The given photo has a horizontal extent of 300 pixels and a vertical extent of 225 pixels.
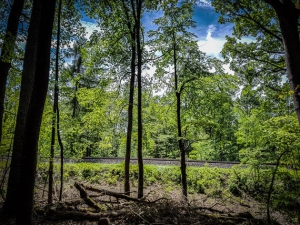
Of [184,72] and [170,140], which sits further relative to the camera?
[170,140]

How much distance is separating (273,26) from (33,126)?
8.52 m

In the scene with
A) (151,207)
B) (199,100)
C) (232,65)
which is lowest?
(151,207)

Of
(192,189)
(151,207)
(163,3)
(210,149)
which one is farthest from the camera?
(210,149)

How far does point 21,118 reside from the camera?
16.9 feet

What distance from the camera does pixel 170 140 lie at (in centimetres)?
3297

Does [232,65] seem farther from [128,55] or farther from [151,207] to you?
[151,207]

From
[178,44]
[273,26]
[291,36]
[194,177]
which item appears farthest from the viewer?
[194,177]

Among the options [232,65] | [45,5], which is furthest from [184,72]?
[45,5]

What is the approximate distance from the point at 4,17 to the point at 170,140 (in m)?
29.2

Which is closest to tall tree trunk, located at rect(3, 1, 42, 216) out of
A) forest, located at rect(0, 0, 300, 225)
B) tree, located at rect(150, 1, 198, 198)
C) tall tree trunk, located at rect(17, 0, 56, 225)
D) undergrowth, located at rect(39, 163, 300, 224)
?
forest, located at rect(0, 0, 300, 225)

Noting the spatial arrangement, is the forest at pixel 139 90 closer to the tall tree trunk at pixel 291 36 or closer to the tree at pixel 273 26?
the tree at pixel 273 26

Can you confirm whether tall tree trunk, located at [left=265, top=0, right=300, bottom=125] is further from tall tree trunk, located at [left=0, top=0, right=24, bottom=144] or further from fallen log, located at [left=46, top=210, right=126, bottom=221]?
tall tree trunk, located at [left=0, top=0, right=24, bottom=144]

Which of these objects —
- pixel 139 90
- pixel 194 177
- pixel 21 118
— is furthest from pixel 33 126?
pixel 194 177

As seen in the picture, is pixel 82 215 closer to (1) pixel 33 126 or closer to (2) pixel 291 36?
(1) pixel 33 126
